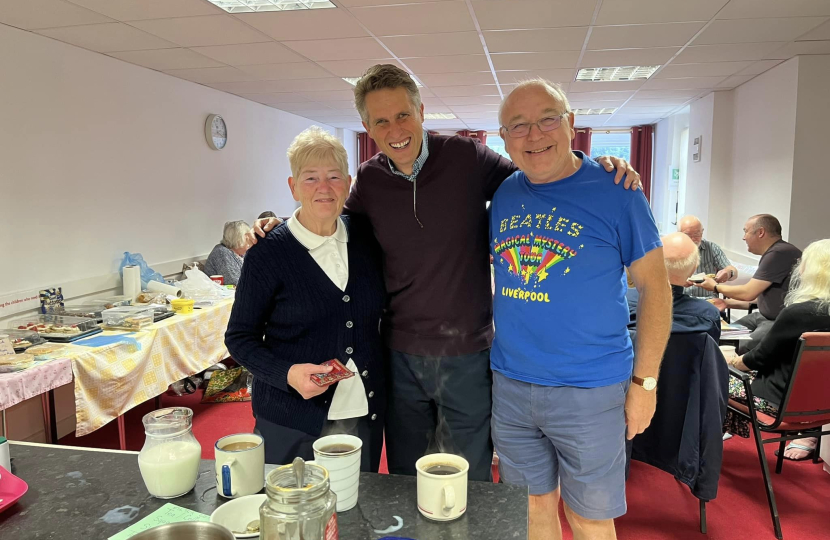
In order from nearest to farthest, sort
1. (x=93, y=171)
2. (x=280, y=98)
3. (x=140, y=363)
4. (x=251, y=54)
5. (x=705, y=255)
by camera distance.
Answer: (x=140, y=363) → (x=93, y=171) → (x=251, y=54) → (x=705, y=255) → (x=280, y=98)

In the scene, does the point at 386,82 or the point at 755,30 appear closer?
the point at 386,82

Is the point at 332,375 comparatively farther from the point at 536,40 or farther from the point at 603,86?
the point at 603,86

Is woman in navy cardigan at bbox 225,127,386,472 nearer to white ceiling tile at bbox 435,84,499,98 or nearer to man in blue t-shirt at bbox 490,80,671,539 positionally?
man in blue t-shirt at bbox 490,80,671,539

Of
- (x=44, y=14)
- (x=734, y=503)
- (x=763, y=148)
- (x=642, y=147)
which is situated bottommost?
(x=734, y=503)

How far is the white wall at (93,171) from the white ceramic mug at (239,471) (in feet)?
9.70

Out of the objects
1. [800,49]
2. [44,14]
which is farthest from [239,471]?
[800,49]

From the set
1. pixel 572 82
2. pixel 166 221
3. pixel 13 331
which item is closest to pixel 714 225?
pixel 572 82

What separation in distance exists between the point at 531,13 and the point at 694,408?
2460mm

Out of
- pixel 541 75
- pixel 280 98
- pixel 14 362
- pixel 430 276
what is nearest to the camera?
pixel 430 276

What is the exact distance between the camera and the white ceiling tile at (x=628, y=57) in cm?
450

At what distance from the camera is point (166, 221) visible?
16.9 ft

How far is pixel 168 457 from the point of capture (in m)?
1.02

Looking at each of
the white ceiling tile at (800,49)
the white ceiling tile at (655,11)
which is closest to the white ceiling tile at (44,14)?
the white ceiling tile at (655,11)

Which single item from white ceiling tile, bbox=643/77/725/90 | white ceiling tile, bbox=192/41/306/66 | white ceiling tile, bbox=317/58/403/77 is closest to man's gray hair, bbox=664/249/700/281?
white ceiling tile, bbox=317/58/403/77
